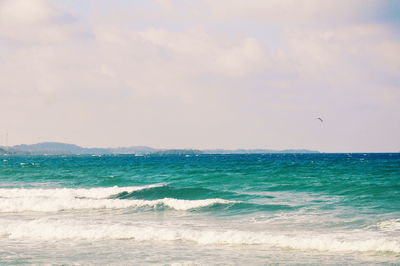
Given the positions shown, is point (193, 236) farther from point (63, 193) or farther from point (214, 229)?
point (63, 193)

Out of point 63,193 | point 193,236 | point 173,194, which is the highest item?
point 173,194

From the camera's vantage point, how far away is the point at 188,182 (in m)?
42.1

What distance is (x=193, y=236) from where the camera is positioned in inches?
683

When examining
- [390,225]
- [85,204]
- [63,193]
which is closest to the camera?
[390,225]

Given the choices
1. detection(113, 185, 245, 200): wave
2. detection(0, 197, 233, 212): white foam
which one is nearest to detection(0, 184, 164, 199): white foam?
detection(113, 185, 245, 200): wave

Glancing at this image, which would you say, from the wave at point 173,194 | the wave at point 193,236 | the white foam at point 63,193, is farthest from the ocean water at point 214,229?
the white foam at point 63,193

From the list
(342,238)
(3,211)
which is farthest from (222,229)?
(3,211)

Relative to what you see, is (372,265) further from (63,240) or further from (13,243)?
(13,243)

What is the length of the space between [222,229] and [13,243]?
791 centimetres

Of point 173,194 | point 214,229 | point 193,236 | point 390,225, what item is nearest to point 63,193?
point 173,194

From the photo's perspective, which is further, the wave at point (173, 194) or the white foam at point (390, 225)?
the wave at point (173, 194)

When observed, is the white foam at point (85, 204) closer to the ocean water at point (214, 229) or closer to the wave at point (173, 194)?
the ocean water at point (214, 229)

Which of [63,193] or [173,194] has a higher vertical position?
[173,194]

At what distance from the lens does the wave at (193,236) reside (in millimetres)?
15345
